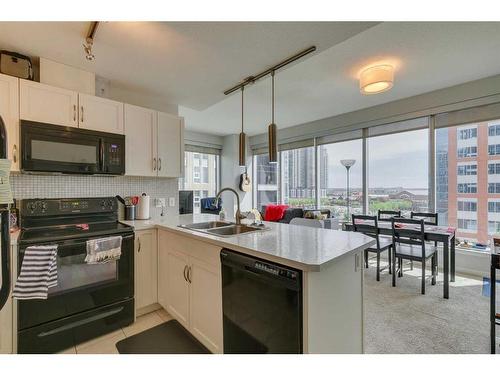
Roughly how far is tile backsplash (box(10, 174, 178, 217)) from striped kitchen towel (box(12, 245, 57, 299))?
79 cm

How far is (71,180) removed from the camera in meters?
2.39

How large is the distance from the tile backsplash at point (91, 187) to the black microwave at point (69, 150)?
0.32 meters

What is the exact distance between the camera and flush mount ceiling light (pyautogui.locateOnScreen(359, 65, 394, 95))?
8.90ft

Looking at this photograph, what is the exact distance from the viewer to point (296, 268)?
1.15 m

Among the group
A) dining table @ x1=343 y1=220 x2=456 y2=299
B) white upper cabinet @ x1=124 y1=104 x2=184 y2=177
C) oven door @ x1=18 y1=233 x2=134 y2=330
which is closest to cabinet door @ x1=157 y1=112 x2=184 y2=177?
white upper cabinet @ x1=124 y1=104 x2=184 y2=177

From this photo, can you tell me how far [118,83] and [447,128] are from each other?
4.54m

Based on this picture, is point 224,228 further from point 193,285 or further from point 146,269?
point 146,269

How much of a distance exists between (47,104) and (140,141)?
2.67 ft

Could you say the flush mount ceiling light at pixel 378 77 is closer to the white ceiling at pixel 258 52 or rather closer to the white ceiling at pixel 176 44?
the white ceiling at pixel 258 52

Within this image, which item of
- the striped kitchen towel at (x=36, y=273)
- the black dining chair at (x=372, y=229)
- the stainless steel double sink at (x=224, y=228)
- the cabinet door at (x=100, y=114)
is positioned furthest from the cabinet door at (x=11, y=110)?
the black dining chair at (x=372, y=229)

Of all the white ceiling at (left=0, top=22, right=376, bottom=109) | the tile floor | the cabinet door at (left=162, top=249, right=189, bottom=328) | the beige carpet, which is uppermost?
the white ceiling at (left=0, top=22, right=376, bottom=109)

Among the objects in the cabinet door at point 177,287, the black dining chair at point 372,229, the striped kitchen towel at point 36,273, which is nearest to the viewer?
the striped kitchen towel at point 36,273

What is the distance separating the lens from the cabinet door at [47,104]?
1953 mm

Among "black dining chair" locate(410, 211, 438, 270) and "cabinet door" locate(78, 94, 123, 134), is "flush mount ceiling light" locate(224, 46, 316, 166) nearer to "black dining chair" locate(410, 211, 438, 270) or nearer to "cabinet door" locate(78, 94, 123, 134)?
"cabinet door" locate(78, 94, 123, 134)
